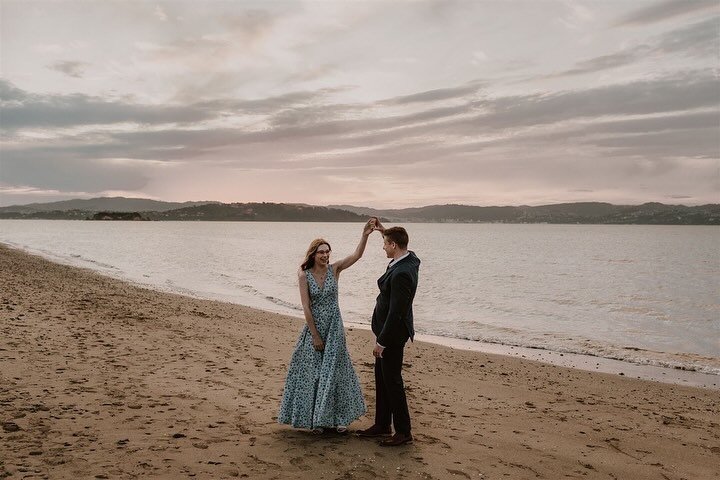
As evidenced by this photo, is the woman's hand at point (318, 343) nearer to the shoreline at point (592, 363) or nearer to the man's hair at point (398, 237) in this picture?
the man's hair at point (398, 237)

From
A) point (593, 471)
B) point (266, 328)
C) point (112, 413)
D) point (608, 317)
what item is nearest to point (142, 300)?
point (266, 328)

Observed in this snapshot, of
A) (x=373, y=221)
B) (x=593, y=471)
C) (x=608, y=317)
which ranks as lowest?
A: (x=608, y=317)

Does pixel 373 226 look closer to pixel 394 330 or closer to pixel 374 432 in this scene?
pixel 394 330

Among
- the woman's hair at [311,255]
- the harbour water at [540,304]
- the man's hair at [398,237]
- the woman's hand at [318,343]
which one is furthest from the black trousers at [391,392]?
the harbour water at [540,304]

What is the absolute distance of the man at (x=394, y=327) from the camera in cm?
536

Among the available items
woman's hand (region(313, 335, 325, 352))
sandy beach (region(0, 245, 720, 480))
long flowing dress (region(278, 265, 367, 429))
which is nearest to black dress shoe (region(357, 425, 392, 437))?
sandy beach (region(0, 245, 720, 480))

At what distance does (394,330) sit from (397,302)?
318 mm

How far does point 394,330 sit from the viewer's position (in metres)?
5.43

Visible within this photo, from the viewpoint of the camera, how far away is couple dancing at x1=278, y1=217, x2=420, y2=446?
5668mm

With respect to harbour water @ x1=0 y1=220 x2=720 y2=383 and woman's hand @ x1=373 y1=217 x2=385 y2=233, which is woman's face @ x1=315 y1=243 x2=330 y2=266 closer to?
woman's hand @ x1=373 y1=217 x2=385 y2=233

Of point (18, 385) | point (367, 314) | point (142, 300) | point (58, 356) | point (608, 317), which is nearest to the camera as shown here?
point (18, 385)

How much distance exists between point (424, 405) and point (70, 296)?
538 inches

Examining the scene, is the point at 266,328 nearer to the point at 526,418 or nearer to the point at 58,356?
the point at 58,356

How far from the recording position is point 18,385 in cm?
716
